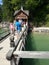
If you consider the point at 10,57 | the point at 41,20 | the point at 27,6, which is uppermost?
the point at 10,57

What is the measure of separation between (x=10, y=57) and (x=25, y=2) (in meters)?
49.4

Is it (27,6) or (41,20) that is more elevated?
(27,6)

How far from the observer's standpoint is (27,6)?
172 feet

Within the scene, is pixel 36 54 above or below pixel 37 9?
above

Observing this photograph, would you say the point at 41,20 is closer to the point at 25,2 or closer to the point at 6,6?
the point at 25,2

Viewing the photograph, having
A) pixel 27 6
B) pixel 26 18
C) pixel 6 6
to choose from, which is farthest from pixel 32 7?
pixel 6 6

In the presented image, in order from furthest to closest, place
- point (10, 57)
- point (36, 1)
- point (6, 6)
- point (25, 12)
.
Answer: point (6, 6), point (36, 1), point (25, 12), point (10, 57)

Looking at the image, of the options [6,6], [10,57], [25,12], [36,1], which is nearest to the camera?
[10,57]

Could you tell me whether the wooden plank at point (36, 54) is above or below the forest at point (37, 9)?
above

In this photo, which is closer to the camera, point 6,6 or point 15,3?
point 15,3

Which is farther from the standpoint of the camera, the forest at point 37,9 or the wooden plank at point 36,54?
the forest at point 37,9

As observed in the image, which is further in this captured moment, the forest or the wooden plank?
the forest

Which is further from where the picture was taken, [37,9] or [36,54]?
[37,9]

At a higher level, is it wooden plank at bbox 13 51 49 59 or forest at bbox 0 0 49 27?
wooden plank at bbox 13 51 49 59
